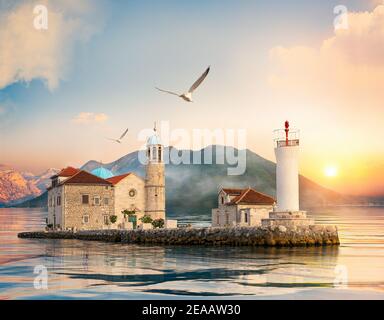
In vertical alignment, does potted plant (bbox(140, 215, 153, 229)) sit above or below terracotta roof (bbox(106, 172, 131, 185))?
below

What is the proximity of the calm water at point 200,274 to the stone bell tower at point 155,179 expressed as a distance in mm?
21201

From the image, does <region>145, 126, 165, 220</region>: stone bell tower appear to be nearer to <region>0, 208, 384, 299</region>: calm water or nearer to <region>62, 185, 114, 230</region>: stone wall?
<region>62, 185, 114, 230</region>: stone wall

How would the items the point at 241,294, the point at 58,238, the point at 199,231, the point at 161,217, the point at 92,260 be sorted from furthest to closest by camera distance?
the point at 161,217
the point at 58,238
the point at 199,231
the point at 92,260
the point at 241,294

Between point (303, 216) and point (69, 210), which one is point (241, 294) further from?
point (69, 210)

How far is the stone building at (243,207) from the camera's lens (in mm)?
48219

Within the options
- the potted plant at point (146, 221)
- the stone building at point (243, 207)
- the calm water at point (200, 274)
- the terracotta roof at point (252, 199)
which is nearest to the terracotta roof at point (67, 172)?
the potted plant at point (146, 221)

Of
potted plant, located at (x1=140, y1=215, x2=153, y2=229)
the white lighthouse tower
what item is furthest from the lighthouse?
potted plant, located at (x1=140, y1=215, x2=153, y2=229)

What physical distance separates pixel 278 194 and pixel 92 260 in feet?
42.6

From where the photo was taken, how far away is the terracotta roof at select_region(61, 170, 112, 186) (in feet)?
178

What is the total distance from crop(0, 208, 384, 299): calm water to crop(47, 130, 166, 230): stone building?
1914 centimetres

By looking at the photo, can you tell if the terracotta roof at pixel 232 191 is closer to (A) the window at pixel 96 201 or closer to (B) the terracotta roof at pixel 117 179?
(B) the terracotta roof at pixel 117 179

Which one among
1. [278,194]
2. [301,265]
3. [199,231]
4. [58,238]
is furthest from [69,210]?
[301,265]
